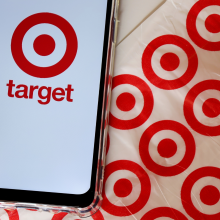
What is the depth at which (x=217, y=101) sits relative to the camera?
302 mm

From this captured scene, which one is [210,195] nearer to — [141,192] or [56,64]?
[141,192]

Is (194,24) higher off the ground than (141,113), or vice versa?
(194,24)

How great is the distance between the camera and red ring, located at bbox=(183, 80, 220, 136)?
0.30 m

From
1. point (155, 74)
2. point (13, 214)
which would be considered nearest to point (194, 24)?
point (155, 74)

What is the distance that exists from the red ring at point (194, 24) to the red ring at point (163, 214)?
0.68 feet

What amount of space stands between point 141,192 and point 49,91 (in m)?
0.17

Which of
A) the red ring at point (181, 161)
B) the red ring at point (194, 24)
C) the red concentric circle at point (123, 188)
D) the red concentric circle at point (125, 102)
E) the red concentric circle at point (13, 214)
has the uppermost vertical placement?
the red ring at point (194, 24)

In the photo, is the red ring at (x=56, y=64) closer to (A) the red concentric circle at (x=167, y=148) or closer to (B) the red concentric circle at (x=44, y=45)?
(B) the red concentric circle at (x=44, y=45)

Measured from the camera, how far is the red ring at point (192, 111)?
30 cm

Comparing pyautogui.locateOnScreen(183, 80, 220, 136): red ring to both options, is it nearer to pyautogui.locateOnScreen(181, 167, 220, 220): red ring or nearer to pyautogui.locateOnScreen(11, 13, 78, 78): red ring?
pyautogui.locateOnScreen(181, 167, 220, 220): red ring

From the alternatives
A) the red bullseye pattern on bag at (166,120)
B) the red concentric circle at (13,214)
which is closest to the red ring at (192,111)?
the red bullseye pattern on bag at (166,120)

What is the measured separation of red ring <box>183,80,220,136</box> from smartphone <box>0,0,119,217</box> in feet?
0.33

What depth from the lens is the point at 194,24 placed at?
1.02ft

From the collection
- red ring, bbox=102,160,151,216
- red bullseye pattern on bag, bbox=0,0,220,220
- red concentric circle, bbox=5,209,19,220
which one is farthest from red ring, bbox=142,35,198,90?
red concentric circle, bbox=5,209,19,220
